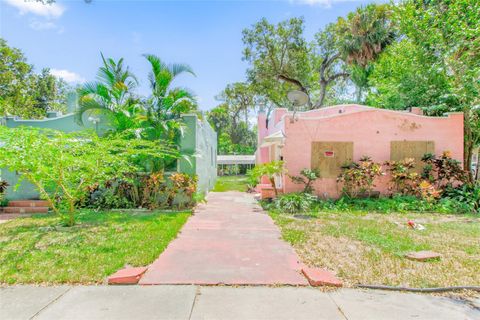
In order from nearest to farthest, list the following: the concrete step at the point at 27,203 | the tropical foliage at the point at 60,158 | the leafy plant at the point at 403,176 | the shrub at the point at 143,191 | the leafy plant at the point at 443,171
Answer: the tropical foliage at the point at 60,158
the shrub at the point at 143,191
the concrete step at the point at 27,203
the leafy plant at the point at 403,176
the leafy plant at the point at 443,171

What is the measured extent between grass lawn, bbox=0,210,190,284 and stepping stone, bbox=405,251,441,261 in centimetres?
512

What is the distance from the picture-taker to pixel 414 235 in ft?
24.3

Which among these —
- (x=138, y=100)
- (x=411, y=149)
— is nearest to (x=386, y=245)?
(x=411, y=149)

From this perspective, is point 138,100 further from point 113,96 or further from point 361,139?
point 361,139

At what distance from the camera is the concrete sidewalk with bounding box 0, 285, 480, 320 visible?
356 centimetres

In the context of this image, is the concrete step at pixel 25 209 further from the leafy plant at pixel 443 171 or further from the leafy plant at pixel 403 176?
the leafy plant at pixel 443 171

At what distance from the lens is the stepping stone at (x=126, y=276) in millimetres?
4441

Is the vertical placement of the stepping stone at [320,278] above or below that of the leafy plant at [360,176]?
below

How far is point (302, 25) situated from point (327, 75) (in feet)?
18.6

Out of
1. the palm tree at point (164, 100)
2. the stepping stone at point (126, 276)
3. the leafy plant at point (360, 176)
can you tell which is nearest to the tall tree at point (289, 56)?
the leafy plant at point (360, 176)

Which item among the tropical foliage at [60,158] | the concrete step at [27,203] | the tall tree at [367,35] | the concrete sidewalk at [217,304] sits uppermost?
the tall tree at [367,35]

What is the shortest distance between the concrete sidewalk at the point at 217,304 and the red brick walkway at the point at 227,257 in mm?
323

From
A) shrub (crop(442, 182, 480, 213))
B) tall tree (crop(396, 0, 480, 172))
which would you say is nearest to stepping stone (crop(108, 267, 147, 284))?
shrub (crop(442, 182, 480, 213))

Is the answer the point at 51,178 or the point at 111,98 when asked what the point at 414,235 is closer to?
the point at 51,178
